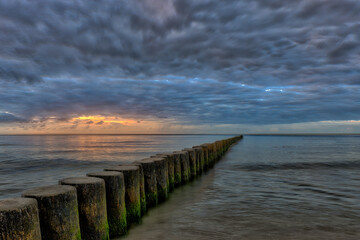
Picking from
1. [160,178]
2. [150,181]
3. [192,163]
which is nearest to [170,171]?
[160,178]

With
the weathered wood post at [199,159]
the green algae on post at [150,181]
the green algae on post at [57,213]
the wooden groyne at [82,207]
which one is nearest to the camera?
the wooden groyne at [82,207]

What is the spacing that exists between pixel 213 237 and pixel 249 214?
55.1 inches

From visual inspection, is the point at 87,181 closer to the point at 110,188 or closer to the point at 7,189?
the point at 110,188

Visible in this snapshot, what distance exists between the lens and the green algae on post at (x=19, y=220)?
204 centimetres

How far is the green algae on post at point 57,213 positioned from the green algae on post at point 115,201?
32.7 inches

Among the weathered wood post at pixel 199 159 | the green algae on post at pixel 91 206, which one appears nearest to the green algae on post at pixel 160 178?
the green algae on post at pixel 91 206

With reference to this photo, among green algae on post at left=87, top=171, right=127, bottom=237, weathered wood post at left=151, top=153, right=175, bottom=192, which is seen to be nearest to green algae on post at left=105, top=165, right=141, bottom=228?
green algae on post at left=87, top=171, right=127, bottom=237

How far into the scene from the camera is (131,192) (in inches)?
161

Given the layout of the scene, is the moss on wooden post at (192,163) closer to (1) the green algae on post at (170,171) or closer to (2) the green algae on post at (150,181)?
(1) the green algae on post at (170,171)

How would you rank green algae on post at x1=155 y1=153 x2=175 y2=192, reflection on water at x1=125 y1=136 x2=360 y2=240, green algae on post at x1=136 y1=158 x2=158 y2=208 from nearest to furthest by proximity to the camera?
1. reflection on water at x1=125 y1=136 x2=360 y2=240
2. green algae on post at x1=136 y1=158 x2=158 y2=208
3. green algae on post at x1=155 y1=153 x2=175 y2=192

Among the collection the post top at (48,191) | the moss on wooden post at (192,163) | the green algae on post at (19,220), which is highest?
the post top at (48,191)

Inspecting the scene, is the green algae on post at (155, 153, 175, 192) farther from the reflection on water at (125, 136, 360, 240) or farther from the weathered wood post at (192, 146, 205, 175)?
the weathered wood post at (192, 146, 205, 175)

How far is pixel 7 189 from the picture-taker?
8633 mm

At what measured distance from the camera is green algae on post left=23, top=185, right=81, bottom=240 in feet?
8.29
